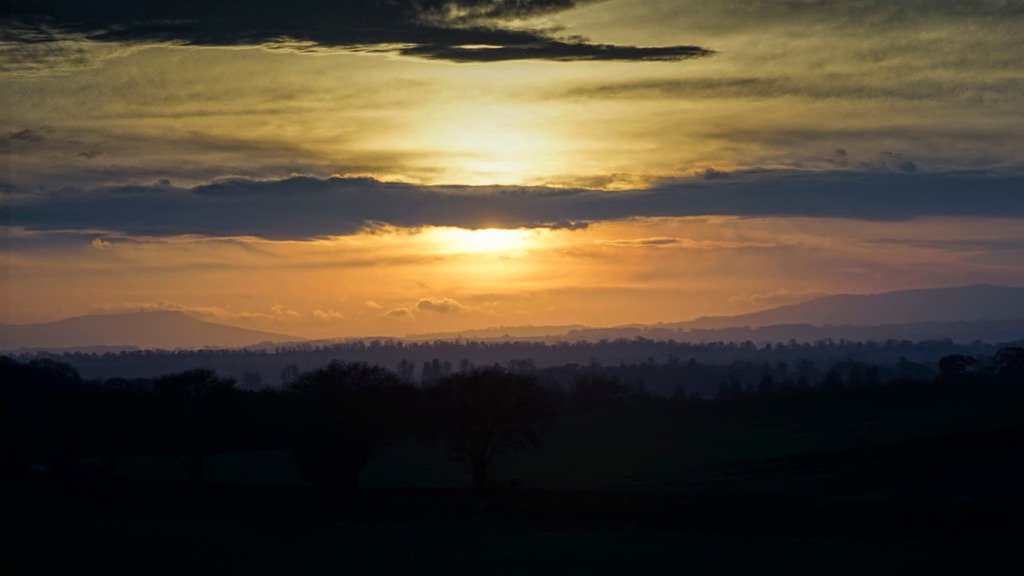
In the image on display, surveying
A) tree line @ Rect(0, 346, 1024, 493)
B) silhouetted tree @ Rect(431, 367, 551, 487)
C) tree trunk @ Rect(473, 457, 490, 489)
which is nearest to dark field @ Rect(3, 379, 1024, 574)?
tree trunk @ Rect(473, 457, 490, 489)

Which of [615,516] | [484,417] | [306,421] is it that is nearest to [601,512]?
[615,516]

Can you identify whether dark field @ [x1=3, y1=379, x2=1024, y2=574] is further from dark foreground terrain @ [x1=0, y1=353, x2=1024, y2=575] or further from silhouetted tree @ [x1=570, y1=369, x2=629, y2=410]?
silhouetted tree @ [x1=570, y1=369, x2=629, y2=410]

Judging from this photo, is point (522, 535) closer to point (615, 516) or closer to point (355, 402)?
point (615, 516)

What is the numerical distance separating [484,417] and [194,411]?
3041 centimetres

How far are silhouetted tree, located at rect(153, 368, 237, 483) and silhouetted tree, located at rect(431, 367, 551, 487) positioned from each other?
23.2 m

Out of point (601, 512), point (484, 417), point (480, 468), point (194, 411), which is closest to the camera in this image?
point (601, 512)

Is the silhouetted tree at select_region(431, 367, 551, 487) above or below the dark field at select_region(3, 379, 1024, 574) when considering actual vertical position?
above

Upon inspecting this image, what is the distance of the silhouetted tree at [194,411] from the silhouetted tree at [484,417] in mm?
23173

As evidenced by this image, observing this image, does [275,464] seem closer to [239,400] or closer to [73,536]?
[239,400]

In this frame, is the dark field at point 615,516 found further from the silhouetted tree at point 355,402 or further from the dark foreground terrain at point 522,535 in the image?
the silhouetted tree at point 355,402

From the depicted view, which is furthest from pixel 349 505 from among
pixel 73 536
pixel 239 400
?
pixel 239 400

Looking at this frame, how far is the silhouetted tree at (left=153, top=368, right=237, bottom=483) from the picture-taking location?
289ft

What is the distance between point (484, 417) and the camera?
236 feet

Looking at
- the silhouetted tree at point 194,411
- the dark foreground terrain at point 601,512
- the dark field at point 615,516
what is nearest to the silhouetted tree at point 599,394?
the dark foreground terrain at point 601,512
